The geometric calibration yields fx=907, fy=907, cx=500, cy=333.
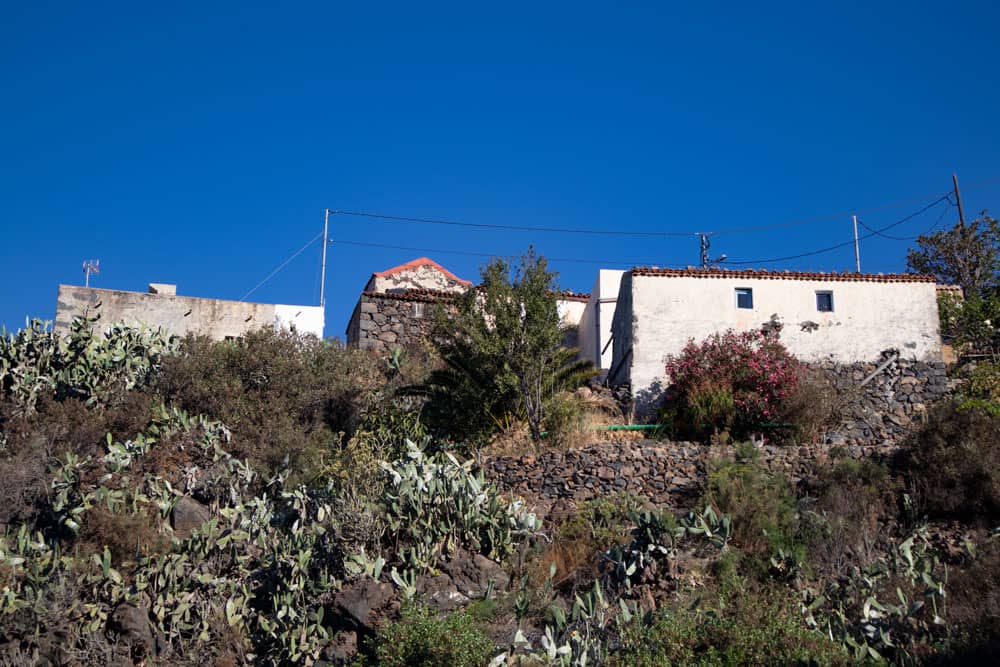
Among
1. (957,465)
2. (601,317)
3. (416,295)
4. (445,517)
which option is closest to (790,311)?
(601,317)

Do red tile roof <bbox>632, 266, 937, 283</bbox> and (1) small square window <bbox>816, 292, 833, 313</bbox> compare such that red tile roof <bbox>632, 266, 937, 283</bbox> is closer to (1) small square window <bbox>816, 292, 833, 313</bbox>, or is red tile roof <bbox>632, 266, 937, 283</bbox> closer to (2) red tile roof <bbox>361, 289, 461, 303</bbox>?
(1) small square window <bbox>816, 292, 833, 313</bbox>

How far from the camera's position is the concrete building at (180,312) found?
26422mm

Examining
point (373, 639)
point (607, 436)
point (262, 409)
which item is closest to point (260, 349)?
point (262, 409)

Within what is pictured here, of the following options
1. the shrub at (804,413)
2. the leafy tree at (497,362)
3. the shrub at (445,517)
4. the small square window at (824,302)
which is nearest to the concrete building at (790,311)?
the small square window at (824,302)

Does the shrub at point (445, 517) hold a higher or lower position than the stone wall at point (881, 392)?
lower

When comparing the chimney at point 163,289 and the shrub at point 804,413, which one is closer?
the shrub at point 804,413

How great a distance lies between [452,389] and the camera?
2034cm

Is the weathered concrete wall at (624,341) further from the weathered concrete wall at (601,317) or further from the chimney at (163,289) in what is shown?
the chimney at (163,289)

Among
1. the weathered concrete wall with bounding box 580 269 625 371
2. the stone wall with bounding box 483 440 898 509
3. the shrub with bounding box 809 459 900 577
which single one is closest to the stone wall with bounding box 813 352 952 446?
the stone wall with bounding box 483 440 898 509

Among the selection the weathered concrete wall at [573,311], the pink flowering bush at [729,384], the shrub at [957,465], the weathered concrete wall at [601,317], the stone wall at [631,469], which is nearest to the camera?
the shrub at [957,465]

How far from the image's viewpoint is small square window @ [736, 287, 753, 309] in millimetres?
24594

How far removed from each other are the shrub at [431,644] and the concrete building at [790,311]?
41.7 ft

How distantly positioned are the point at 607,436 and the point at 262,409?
Answer: 7502 millimetres

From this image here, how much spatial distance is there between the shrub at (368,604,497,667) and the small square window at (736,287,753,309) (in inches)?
590
